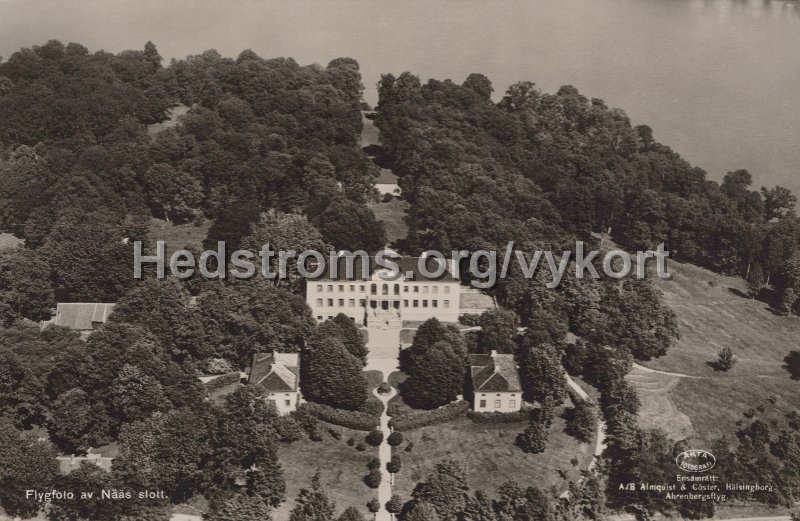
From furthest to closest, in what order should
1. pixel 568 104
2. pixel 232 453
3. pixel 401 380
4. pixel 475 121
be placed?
pixel 568 104 → pixel 475 121 → pixel 401 380 → pixel 232 453

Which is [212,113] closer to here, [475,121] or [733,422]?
[475,121]

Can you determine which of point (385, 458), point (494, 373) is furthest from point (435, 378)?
point (385, 458)

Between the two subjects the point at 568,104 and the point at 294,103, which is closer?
the point at 294,103

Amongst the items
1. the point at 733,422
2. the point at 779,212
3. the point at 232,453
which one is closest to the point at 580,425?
the point at 733,422

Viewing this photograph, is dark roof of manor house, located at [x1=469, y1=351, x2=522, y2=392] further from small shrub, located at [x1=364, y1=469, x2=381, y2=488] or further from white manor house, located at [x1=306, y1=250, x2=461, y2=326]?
small shrub, located at [x1=364, y1=469, x2=381, y2=488]

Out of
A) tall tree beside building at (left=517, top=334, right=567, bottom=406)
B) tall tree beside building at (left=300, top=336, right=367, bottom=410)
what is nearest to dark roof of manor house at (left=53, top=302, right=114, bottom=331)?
tall tree beside building at (left=300, top=336, right=367, bottom=410)

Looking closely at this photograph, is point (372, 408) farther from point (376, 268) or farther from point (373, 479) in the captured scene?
point (376, 268)

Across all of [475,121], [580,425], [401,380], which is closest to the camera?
[580,425]
